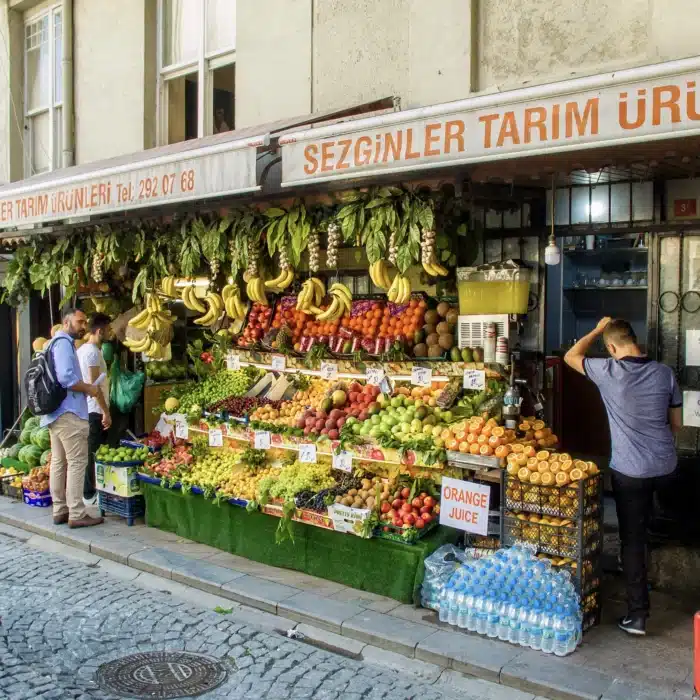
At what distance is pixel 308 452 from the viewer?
777 cm

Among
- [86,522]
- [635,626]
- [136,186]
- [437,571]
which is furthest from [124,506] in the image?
[635,626]

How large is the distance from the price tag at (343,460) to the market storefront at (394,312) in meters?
0.03

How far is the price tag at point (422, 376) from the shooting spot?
776 centimetres

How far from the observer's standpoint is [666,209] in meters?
6.82

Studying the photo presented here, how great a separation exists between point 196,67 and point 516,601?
8531 millimetres

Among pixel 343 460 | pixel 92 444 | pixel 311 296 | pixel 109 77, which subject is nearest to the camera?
pixel 343 460

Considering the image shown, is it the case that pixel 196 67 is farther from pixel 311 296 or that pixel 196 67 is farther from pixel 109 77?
pixel 311 296

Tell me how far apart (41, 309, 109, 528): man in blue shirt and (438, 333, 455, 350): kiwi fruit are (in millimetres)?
3912

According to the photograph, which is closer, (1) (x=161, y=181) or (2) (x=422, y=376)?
(2) (x=422, y=376)

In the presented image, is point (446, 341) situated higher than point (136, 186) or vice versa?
point (136, 186)

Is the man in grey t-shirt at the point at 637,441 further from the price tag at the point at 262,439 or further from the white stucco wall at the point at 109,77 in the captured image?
the white stucco wall at the point at 109,77

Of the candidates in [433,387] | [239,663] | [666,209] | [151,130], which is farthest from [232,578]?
[151,130]

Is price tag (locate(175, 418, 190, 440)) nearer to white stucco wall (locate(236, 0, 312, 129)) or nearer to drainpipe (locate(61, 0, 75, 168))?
white stucco wall (locate(236, 0, 312, 129))

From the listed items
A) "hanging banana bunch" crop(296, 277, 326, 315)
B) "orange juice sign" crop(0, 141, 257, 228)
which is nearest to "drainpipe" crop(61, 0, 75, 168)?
"orange juice sign" crop(0, 141, 257, 228)
